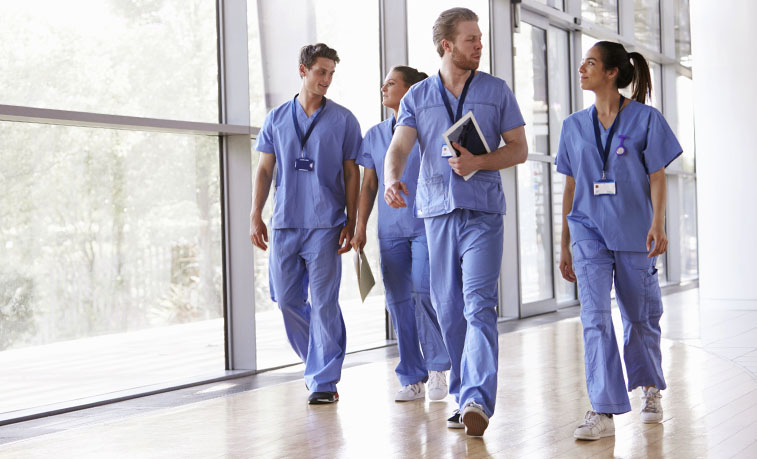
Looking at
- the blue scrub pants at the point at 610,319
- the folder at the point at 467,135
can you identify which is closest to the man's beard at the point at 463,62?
the folder at the point at 467,135

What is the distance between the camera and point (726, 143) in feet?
25.5

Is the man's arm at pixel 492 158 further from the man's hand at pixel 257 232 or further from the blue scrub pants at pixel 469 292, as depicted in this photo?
the man's hand at pixel 257 232

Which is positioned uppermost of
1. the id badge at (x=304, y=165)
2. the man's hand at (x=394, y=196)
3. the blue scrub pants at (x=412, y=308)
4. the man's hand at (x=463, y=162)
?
the id badge at (x=304, y=165)

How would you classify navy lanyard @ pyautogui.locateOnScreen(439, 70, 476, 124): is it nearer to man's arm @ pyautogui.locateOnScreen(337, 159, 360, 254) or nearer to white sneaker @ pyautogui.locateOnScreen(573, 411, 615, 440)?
man's arm @ pyautogui.locateOnScreen(337, 159, 360, 254)

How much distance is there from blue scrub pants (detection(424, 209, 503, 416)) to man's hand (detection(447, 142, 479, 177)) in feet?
0.48

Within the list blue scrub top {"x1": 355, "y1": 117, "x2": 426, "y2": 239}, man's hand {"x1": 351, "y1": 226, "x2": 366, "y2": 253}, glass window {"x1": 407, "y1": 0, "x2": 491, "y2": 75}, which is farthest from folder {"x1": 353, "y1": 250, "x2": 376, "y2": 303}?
glass window {"x1": 407, "y1": 0, "x2": 491, "y2": 75}

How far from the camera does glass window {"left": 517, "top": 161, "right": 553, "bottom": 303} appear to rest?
8.16m

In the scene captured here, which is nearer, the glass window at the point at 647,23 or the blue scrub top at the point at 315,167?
the blue scrub top at the point at 315,167

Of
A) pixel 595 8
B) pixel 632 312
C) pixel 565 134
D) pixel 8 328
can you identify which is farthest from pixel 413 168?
pixel 595 8

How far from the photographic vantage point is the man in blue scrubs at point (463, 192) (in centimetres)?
309

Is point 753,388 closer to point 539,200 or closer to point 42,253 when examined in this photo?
point 42,253

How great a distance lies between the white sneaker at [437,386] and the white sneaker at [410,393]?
2.4 inches

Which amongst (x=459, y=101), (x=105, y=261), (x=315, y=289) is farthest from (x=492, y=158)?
(x=105, y=261)

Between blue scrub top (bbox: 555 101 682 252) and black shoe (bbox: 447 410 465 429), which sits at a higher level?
blue scrub top (bbox: 555 101 682 252)
